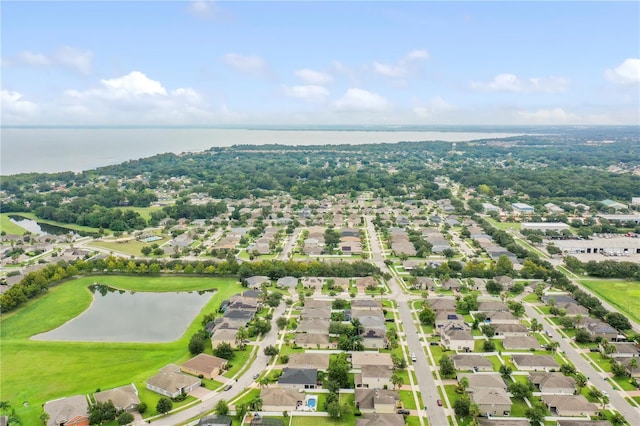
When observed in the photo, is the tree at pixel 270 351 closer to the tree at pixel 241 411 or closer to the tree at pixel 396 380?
the tree at pixel 241 411

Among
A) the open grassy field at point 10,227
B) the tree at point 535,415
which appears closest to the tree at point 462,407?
the tree at point 535,415

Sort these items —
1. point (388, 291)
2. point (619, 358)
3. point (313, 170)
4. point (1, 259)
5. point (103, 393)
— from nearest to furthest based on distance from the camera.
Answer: point (103, 393) → point (619, 358) → point (388, 291) → point (1, 259) → point (313, 170)

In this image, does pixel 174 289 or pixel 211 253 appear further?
pixel 211 253

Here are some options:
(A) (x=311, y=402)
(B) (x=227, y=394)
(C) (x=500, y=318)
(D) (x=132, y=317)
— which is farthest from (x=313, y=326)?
(D) (x=132, y=317)

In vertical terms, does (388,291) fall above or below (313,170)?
below

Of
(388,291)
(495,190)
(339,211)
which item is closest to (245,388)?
(388,291)

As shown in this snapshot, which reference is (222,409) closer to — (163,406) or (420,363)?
(163,406)

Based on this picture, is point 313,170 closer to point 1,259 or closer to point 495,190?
point 495,190
